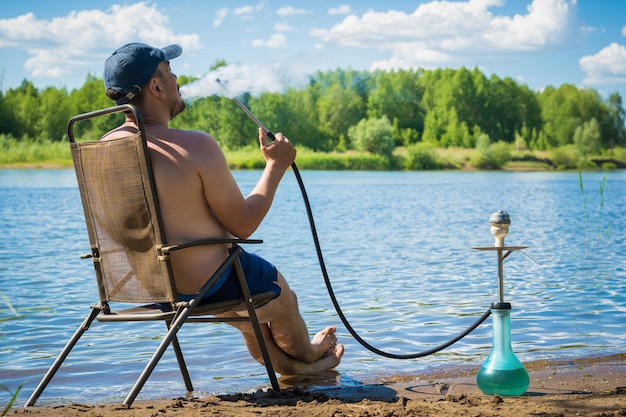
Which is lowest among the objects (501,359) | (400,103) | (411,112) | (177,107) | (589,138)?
(501,359)

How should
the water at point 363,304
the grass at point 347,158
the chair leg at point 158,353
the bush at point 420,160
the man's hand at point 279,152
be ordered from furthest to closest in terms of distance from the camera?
the bush at point 420,160 < the grass at point 347,158 < the water at point 363,304 < the man's hand at point 279,152 < the chair leg at point 158,353

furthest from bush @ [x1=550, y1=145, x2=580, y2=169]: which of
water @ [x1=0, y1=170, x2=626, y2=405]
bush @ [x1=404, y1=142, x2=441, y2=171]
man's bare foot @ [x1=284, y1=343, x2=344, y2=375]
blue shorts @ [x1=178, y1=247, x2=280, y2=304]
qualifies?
blue shorts @ [x1=178, y1=247, x2=280, y2=304]

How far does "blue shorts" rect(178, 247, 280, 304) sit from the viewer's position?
10.5 ft

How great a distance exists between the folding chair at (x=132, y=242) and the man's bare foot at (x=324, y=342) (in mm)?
786

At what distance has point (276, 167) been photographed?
325cm

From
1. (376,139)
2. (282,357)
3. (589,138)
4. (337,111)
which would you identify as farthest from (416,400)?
(337,111)

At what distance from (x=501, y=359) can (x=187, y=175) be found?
1.37m

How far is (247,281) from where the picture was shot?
3.28 m

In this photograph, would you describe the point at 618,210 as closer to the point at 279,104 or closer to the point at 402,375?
the point at 402,375

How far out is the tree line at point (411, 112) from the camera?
200 ft

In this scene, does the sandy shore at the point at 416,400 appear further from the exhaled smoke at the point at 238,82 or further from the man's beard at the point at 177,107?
the exhaled smoke at the point at 238,82

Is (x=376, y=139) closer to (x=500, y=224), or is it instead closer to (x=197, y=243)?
(x=500, y=224)

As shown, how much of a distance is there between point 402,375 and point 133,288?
1.52 meters

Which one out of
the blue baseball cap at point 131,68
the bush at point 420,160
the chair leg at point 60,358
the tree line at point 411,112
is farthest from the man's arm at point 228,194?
the bush at point 420,160
